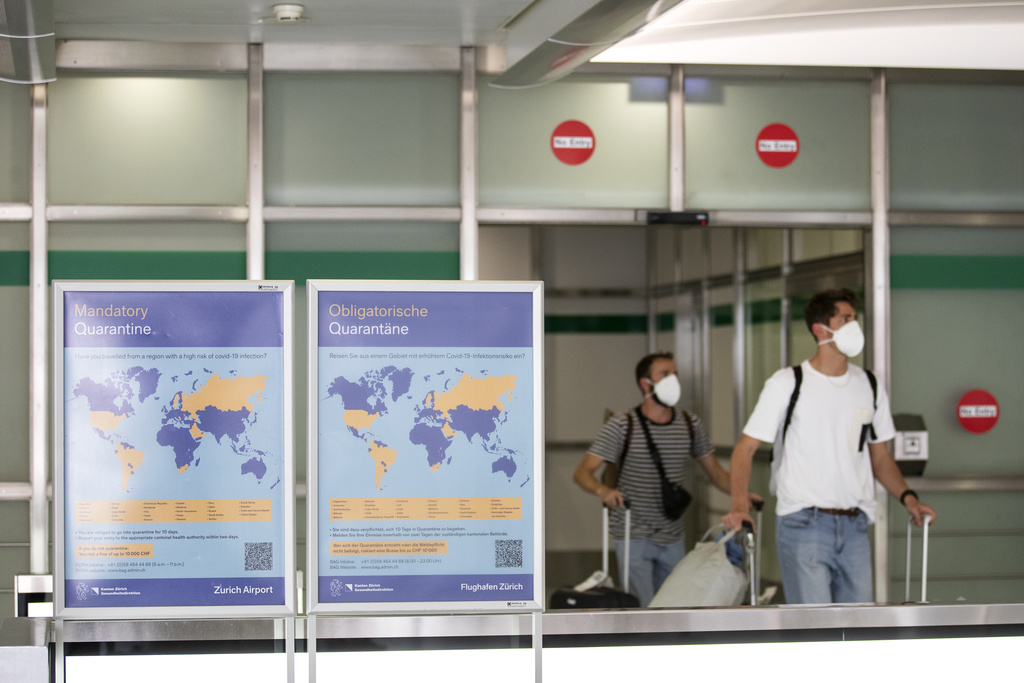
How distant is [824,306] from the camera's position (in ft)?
16.2

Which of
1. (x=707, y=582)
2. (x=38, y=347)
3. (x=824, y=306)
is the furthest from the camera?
(x=38, y=347)

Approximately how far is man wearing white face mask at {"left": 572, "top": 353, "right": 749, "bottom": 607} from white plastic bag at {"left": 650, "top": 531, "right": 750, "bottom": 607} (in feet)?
2.70

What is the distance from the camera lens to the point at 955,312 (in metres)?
5.90

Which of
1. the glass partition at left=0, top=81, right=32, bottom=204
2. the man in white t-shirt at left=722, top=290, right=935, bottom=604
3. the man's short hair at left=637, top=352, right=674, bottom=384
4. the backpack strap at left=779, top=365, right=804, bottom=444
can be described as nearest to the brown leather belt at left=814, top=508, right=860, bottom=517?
the man in white t-shirt at left=722, top=290, right=935, bottom=604

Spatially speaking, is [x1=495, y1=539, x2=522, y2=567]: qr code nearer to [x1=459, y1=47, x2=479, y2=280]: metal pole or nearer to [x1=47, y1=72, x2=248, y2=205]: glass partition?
[x1=459, y1=47, x2=479, y2=280]: metal pole

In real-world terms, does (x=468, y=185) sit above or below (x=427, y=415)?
above

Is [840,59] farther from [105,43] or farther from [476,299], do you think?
[105,43]

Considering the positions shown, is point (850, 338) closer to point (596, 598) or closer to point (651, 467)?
point (651, 467)

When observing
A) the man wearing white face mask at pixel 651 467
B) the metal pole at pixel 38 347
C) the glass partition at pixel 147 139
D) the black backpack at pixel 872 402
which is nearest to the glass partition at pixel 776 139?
the man wearing white face mask at pixel 651 467

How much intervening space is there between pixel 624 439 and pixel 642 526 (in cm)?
Result: 47

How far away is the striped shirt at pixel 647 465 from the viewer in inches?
220

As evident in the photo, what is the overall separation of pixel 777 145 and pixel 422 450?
11.7 feet

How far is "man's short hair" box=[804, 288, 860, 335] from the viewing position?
4.89m

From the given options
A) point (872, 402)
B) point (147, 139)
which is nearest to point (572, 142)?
point (872, 402)
